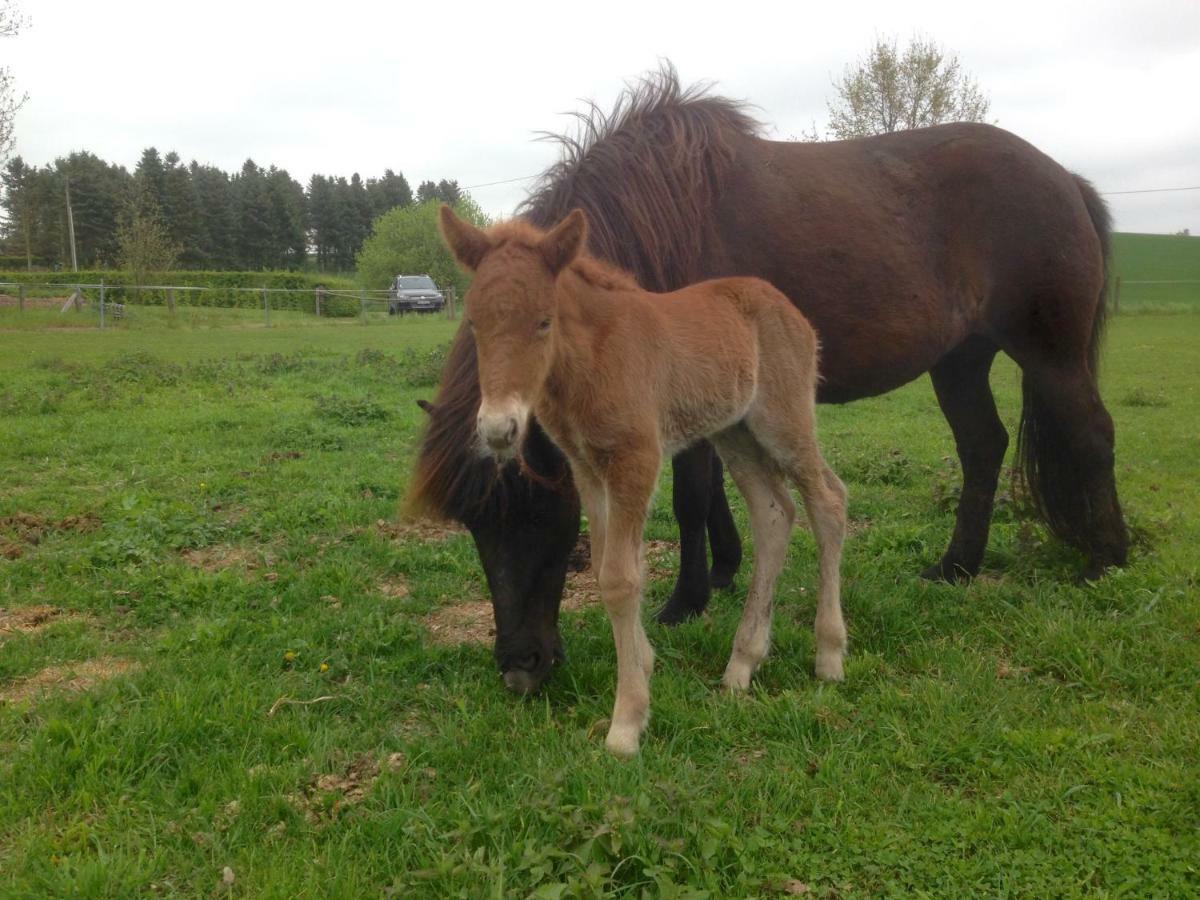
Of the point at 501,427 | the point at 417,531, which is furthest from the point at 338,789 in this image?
the point at 417,531

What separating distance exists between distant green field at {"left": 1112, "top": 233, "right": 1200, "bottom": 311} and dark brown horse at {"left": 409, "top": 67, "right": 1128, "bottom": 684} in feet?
70.3

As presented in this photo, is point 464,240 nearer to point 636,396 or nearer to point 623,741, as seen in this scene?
point 636,396

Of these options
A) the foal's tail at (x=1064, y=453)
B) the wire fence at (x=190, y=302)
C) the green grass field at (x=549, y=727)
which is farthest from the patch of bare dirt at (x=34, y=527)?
the wire fence at (x=190, y=302)

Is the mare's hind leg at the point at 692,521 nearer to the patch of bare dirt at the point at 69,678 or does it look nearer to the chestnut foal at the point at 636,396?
the chestnut foal at the point at 636,396

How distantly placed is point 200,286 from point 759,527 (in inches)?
1735

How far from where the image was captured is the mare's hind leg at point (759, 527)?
340cm

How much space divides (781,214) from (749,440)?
136 centimetres

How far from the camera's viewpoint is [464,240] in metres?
2.67

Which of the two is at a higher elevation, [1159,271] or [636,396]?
[1159,271]

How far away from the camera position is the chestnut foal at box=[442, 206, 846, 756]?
2514 millimetres

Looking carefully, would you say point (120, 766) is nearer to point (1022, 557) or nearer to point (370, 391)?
point (1022, 557)

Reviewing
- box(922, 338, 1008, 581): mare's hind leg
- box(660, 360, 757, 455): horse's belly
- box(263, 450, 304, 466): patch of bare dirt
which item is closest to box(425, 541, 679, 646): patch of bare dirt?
box(660, 360, 757, 455): horse's belly

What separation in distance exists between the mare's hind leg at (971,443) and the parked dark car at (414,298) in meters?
33.4

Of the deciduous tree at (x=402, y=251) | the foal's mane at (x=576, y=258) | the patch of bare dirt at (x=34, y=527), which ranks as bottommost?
the patch of bare dirt at (x=34, y=527)
